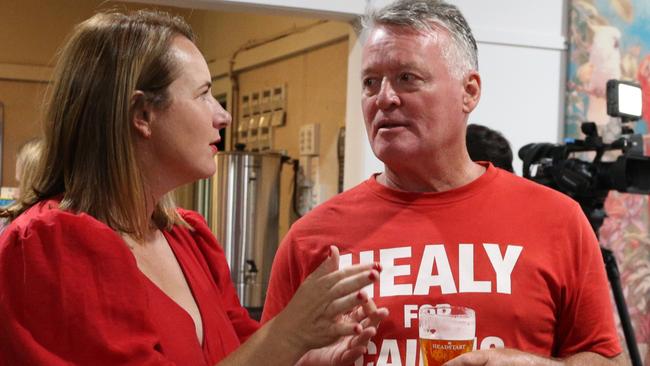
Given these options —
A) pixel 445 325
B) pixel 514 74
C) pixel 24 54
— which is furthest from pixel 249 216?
pixel 445 325

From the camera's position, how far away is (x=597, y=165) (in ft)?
11.9

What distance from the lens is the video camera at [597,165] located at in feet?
11.8

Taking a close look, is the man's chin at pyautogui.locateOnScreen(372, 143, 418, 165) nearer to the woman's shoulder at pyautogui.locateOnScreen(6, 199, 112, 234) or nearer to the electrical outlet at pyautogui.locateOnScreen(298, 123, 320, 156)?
the woman's shoulder at pyautogui.locateOnScreen(6, 199, 112, 234)

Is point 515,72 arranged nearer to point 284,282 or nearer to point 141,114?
point 284,282

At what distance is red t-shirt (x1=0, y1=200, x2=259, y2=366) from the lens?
1.47 meters

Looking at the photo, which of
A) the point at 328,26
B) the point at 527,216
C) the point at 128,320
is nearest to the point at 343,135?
the point at 328,26

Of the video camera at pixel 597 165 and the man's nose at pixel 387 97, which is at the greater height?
the man's nose at pixel 387 97

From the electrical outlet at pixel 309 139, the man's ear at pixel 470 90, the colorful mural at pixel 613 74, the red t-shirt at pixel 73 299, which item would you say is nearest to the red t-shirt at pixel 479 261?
the man's ear at pixel 470 90

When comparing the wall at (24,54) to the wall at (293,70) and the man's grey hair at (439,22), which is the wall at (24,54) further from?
the man's grey hair at (439,22)

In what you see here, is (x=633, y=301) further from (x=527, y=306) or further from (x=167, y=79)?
(x=167, y=79)

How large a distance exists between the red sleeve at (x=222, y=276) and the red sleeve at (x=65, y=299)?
1.24 feet

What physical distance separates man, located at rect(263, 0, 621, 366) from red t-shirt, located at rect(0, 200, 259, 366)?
45 centimetres

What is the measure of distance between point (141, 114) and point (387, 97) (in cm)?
51

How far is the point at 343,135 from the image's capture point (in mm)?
5918
